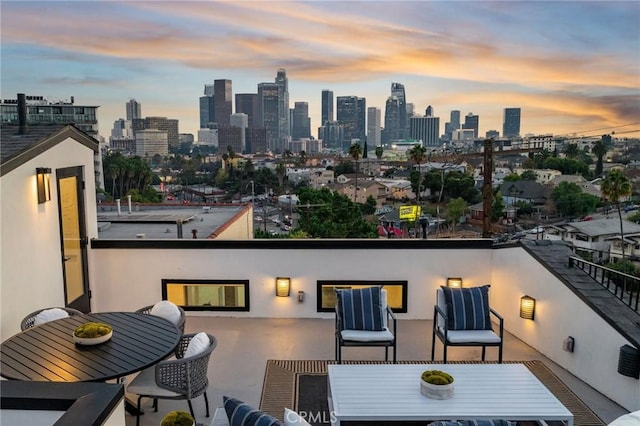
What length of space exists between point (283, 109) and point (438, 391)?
36.2ft

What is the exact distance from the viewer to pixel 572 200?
39.0ft

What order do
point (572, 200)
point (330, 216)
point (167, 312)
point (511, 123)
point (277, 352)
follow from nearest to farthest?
point (167, 312) < point (277, 352) < point (572, 200) < point (511, 123) < point (330, 216)

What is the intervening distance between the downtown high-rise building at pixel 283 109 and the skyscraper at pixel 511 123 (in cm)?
577

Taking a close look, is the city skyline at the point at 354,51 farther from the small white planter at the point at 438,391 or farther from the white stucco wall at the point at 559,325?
the small white planter at the point at 438,391

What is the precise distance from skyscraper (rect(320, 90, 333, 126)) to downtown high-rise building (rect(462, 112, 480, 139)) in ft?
12.3

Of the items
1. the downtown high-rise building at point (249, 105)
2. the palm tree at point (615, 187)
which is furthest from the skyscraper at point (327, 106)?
the palm tree at point (615, 187)

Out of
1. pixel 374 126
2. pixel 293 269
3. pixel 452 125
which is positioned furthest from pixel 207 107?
pixel 293 269

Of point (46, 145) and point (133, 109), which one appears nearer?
point (46, 145)

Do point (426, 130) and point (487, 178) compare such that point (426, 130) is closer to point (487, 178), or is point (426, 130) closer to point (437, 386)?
point (487, 178)

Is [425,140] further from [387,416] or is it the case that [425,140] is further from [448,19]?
[387,416]

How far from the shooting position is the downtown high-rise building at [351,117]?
13.5 meters

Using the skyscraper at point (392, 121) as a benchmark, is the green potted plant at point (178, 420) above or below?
below

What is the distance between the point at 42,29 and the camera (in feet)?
24.5

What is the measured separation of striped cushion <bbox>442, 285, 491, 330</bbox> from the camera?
460 centimetres
